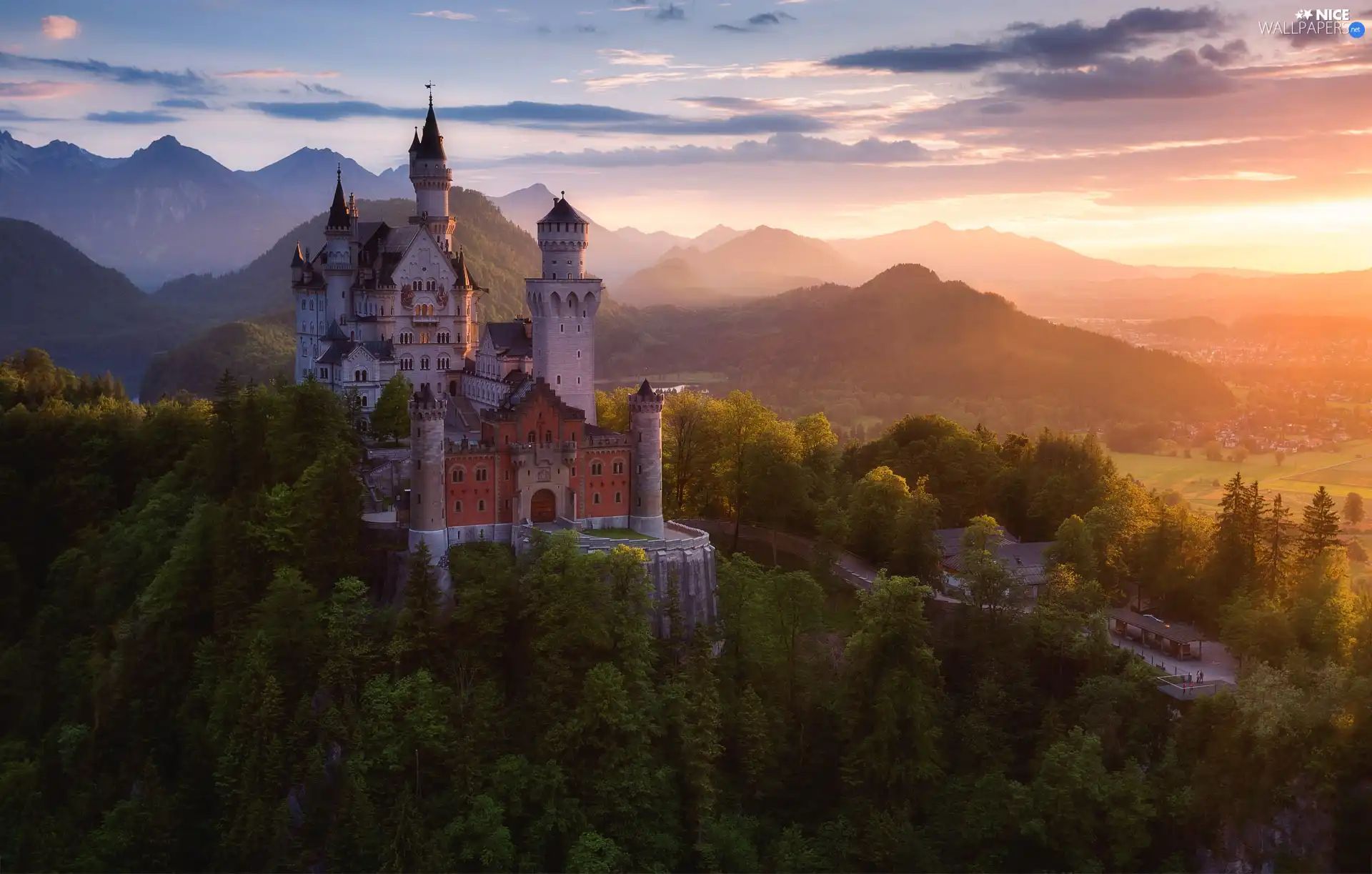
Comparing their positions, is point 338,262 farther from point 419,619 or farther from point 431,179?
point 419,619

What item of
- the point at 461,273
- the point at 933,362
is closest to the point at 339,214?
the point at 461,273

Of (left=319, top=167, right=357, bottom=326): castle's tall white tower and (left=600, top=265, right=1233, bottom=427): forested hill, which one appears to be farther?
(left=600, top=265, right=1233, bottom=427): forested hill

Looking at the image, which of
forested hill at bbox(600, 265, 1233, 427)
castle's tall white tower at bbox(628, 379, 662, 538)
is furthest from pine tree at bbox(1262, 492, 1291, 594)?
forested hill at bbox(600, 265, 1233, 427)

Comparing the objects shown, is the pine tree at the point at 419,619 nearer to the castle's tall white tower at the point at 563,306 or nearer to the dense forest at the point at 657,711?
the dense forest at the point at 657,711

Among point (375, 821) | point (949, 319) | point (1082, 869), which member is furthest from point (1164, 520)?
point (949, 319)

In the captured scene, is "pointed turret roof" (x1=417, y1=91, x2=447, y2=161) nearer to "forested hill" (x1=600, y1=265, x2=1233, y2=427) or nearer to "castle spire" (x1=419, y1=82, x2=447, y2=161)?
"castle spire" (x1=419, y1=82, x2=447, y2=161)

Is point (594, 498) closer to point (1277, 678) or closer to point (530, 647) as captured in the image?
point (530, 647)
